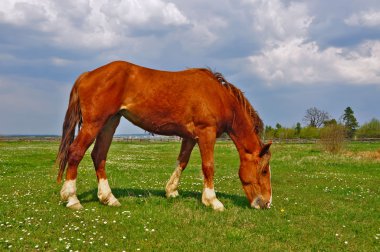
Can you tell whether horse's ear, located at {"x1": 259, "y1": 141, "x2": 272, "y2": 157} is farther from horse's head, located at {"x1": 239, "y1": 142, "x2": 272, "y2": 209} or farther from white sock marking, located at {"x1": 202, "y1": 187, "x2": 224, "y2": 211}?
white sock marking, located at {"x1": 202, "y1": 187, "x2": 224, "y2": 211}

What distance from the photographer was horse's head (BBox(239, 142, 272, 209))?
31.7ft

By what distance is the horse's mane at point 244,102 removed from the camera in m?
10.4

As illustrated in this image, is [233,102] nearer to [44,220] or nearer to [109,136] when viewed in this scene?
[109,136]

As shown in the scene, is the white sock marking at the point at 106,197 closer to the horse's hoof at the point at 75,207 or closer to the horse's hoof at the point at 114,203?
the horse's hoof at the point at 114,203

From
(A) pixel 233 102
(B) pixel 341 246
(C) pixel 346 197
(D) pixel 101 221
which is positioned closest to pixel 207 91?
(A) pixel 233 102

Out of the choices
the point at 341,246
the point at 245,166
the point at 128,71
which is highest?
the point at 128,71

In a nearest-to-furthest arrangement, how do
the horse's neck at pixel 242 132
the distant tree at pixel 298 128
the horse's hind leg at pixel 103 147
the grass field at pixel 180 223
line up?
the grass field at pixel 180 223
the horse's hind leg at pixel 103 147
the horse's neck at pixel 242 132
the distant tree at pixel 298 128

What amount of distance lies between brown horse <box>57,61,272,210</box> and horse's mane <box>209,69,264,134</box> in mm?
231

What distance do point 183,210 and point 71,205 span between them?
2760mm

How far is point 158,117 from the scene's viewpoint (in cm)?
955

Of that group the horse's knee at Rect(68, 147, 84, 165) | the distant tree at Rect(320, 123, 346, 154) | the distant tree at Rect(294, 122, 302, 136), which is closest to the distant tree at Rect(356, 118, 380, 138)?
the distant tree at Rect(294, 122, 302, 136)

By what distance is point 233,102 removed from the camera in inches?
402

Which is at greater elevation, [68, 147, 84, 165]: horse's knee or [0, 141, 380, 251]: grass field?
[68, 147, 84, 165]: horse's knee

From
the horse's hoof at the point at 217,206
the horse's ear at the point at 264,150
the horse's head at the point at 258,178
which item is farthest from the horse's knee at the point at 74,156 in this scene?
the horse's ear at the point at 264,150
